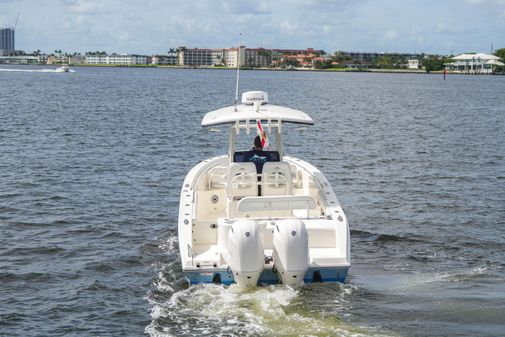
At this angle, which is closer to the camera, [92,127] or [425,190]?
[425,190]

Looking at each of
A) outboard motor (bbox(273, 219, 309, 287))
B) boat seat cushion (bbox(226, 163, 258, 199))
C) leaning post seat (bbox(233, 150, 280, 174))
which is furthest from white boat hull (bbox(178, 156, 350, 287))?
leaning post seat (bbox(233, 150, 280, 174))

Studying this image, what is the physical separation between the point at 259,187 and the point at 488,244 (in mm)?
5939

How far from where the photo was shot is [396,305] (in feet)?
44.9

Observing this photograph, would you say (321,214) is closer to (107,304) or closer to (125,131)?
(107,304)

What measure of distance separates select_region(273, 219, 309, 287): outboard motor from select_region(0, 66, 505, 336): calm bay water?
0.36 metres

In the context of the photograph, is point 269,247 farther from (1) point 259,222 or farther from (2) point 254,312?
(2) point 254,312

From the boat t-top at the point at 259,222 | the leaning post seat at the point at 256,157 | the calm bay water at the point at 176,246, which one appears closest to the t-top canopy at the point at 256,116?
the boat t-top at the point at 259,222

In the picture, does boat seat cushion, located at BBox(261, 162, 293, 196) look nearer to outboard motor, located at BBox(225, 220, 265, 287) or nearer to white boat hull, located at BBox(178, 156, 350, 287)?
white boat hull, located at BBox(178, 156, 350, 287)

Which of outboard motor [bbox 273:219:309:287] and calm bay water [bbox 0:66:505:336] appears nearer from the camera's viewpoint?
outboard motor [bbox 273:219:309:287]

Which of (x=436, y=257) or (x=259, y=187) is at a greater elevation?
(x=259, y=187)

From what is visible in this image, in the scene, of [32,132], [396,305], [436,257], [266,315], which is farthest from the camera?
[32,132]

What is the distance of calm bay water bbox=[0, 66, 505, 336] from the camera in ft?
42.5

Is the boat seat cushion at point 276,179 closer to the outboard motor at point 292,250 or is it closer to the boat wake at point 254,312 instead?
the boat wake at point 254,312

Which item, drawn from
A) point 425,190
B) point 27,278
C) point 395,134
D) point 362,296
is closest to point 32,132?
point 395,134
